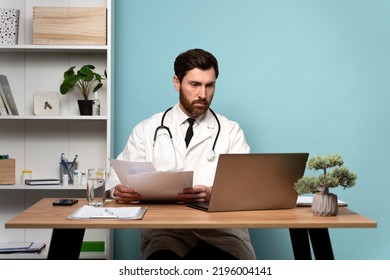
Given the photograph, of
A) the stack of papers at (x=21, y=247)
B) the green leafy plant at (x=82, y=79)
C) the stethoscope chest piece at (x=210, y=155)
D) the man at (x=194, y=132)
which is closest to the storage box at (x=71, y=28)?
the green leafy plant at (x=82, y=79)

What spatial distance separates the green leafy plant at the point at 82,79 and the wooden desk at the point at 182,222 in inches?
50.0

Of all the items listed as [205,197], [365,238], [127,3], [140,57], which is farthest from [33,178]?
[365,238]

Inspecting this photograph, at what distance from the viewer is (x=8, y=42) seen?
11.3 ft

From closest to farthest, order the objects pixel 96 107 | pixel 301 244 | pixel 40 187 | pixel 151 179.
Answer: pixel 151 179
pixel 301 244
pixel 40 187
pixel 96 107

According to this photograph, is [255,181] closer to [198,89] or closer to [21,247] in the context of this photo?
[198,89]

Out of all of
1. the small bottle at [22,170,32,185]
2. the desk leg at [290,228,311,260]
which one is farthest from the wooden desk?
the small bottle at [22,170,32,185]

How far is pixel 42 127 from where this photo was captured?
3.66m

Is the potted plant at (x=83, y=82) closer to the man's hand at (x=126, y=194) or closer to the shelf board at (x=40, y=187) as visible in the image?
the shelf board at (x=40, y=187)

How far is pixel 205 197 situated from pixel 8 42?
1.70 m

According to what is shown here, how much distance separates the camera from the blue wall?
365cm

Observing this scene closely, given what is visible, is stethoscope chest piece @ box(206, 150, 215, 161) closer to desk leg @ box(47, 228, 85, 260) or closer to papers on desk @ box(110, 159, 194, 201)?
papers on desk @ box(110, 159, 194, 201)

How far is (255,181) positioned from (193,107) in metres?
0.93

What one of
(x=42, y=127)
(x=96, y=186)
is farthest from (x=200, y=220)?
(x=42, y=127)

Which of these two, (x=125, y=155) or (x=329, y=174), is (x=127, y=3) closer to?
(x=125, y=155)
